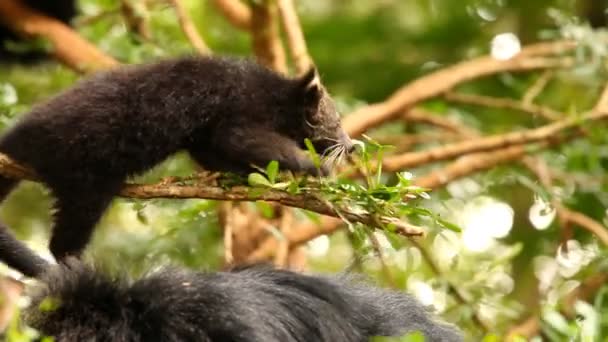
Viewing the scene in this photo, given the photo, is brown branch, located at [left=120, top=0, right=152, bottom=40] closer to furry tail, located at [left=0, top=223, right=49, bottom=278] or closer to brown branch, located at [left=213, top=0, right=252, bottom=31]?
brown branch, located at [left=213, top=0, right=252, bottom=31]

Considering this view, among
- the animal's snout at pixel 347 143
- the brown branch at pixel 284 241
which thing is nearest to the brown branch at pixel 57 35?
the brown branch at pixel 284 241

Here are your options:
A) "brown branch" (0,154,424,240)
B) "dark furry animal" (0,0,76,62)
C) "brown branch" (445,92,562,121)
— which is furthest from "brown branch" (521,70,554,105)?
"brown branch" (0,154,424,240)

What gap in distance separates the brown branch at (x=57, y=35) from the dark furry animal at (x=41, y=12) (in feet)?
0.05

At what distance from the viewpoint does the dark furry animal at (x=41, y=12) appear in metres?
2.74

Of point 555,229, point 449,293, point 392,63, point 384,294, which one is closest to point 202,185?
point 384,294

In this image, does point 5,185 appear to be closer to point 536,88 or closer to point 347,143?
point 347,143

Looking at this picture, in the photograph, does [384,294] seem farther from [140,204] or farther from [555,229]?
[555,229]

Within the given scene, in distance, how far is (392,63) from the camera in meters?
3.45

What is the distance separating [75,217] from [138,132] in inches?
7.0

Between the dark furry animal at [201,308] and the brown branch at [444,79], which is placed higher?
the dark furry animal at [201,308]

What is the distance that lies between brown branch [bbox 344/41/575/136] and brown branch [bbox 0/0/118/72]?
2.01 feet

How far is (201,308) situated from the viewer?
1367mm

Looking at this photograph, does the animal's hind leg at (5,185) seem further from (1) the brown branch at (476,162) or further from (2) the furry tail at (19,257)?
(1) the brown branch at (476,162)

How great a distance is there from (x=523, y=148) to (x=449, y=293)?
443 mm
